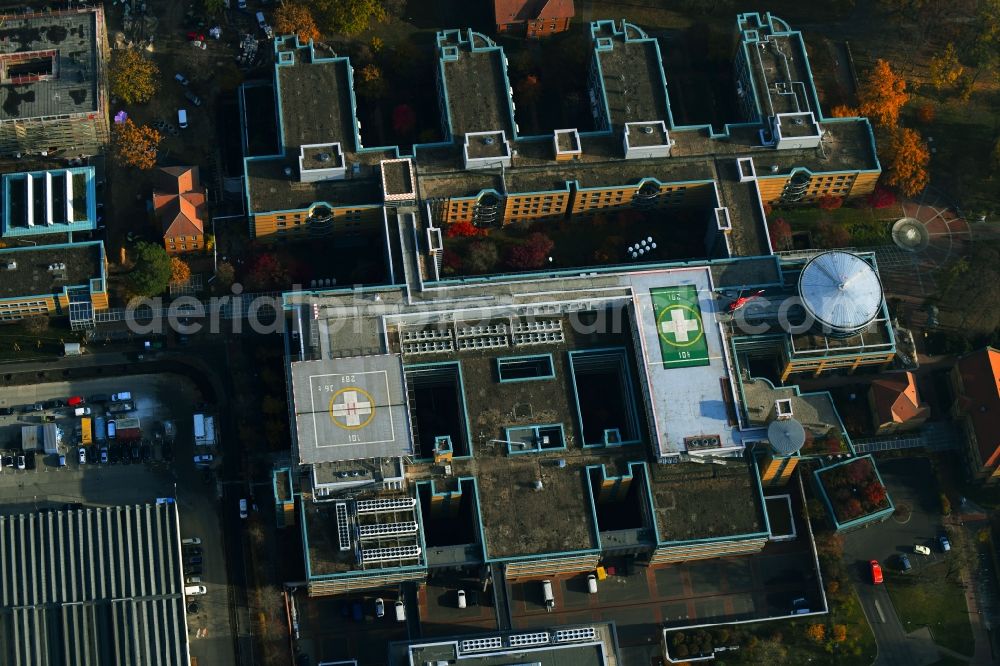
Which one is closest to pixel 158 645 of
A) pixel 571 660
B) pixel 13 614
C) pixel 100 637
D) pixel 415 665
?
pixel 100 637

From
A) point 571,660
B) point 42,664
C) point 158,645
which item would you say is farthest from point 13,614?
point 571,660

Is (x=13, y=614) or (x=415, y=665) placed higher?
(x=13, y=614)

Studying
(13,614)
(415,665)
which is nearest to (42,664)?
(13,614)

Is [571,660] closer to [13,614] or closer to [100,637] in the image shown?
[100,637]

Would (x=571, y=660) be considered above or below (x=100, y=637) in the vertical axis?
below

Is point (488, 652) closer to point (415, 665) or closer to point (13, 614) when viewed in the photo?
point (415, 665)

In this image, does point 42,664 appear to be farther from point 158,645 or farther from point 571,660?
point 571,660
